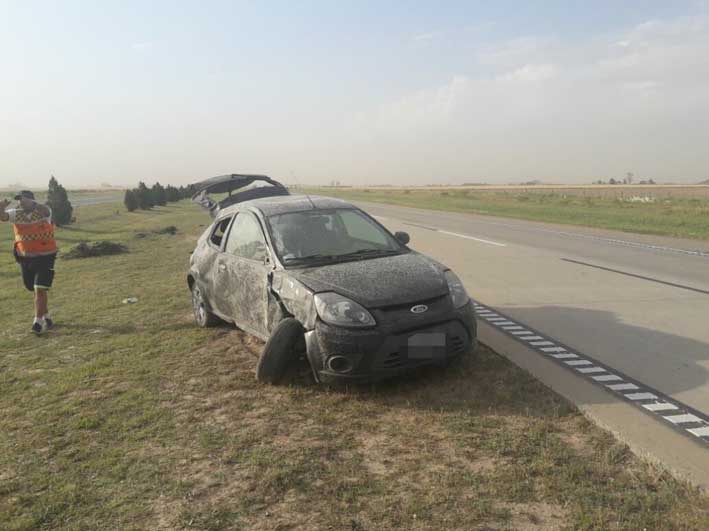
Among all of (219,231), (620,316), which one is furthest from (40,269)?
(620,316)

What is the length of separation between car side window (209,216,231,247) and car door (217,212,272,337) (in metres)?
0.30

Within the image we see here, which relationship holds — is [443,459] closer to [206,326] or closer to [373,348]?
[373,348]

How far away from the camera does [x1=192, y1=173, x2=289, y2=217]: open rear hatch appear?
12.6 metres

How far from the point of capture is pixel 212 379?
5.22 m

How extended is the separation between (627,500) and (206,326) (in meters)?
5.33

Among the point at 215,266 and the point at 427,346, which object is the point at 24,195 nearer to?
the point at 215,266

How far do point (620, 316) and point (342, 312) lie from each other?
13.8 feet

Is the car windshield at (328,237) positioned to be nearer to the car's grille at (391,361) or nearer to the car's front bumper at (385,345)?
the car's front bumper at (385,345)

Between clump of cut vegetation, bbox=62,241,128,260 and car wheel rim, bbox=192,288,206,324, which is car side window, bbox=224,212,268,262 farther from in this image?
clump of cut vegetation, bbox=62,241,128,260

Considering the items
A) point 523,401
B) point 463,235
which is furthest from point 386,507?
point 463,235

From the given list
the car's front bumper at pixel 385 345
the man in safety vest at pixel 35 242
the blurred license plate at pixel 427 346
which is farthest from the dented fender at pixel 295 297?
the man in safety vest at pixel 35 242

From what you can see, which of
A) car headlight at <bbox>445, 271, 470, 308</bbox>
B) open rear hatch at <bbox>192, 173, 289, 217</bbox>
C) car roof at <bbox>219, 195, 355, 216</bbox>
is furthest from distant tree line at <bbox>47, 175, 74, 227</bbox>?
car headlight at <bbox>445, 271, 470, 308</bbox>

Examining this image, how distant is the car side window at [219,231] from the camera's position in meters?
6.68

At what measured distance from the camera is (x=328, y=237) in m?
5.68
